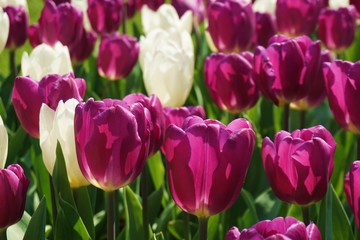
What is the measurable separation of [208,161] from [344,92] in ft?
2.05

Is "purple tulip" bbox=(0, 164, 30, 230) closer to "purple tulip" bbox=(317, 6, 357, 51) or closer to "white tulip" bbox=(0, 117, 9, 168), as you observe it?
"white tulip" bbox=(0, 117, 9, 168)

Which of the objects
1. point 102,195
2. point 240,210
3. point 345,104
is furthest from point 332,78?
point 102,195

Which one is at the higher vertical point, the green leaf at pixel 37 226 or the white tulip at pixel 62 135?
the white tulip at pixel 62 135

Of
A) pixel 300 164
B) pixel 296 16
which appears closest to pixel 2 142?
pixel 300 164

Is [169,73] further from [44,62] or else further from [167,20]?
[167,20]

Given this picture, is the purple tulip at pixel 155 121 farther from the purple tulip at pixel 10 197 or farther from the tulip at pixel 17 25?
the tulip at pixel 17 25

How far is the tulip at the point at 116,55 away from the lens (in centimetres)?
295

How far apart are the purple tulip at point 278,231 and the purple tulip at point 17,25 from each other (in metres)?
2.00

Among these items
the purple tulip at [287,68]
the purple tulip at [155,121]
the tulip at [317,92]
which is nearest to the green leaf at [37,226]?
the purple tulip at [155,121]

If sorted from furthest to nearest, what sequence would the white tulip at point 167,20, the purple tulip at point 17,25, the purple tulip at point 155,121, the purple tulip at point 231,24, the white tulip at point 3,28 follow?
the white tulip at point 167,20 → the purple tulip at point 17,25 → the purple tulip at point 231,24 → the white tulip at point 3,28 → the purple tulip at point 155,121

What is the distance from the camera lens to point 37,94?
6.46 ft

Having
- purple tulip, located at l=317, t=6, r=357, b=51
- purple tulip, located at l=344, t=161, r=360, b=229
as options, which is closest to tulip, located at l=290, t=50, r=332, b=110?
purple tulip, located at l=317, t=6, r=357, b=51

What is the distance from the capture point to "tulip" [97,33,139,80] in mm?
2947

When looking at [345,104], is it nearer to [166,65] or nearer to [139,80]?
[166,65]
